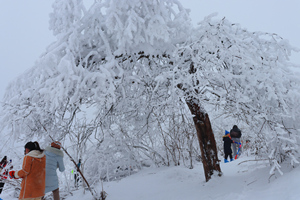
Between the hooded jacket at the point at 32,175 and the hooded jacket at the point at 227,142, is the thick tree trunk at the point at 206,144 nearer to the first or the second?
the hooded jacket at the point at 32,175

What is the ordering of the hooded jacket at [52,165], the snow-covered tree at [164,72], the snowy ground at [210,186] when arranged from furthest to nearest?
the hooded jacket at [52,165], the snow-covered tree at [164,72], the snowy ground at [210,186]

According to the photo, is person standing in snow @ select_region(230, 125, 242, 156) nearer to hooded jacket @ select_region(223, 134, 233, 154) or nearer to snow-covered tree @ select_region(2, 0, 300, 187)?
hooded jacket @ select_region(223, 134, 233, 154)

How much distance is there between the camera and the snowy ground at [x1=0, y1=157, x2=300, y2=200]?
2.79 metres

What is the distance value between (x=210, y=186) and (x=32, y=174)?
3.15m

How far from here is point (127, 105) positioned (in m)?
5.62

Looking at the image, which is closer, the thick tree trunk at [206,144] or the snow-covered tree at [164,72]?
the snow-covered tree at [164,72]

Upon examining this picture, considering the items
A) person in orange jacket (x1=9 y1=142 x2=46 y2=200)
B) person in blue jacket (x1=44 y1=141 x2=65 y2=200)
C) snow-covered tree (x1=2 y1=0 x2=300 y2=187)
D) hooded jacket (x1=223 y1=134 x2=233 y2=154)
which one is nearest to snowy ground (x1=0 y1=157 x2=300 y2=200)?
snow-covered tree (x1=2 y1=0 x2=300 y2=187)

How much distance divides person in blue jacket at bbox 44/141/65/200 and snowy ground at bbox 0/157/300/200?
1.07 m

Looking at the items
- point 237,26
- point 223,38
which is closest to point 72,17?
point 223,38

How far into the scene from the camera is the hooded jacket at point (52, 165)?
375 cm

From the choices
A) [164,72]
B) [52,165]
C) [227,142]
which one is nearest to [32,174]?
[52,165]

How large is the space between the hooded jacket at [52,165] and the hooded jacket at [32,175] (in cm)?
39

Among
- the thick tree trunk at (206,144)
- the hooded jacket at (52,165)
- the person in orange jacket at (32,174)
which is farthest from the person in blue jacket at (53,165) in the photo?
the thick tree trunk at (206,144)

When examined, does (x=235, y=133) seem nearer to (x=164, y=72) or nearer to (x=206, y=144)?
(x=206, y=144)
